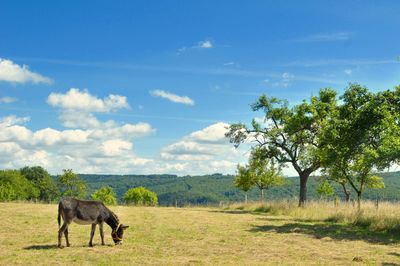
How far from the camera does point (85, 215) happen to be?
17922mm

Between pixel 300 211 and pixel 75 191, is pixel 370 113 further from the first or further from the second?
pixel 75 191

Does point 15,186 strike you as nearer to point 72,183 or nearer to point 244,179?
point 72,183

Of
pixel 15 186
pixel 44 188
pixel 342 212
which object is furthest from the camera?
pixel 44 188

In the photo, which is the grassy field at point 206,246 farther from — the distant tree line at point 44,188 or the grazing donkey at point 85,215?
the distant tree line at point 44,188

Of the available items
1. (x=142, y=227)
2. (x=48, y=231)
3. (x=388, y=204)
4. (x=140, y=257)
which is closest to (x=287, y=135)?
(x=388, y=204)

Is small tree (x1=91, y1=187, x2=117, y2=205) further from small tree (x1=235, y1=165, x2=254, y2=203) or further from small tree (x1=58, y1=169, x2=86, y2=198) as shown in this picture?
small tree (x1=235, y1=165, x2=254, y2=203)

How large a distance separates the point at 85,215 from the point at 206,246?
5.51 metres

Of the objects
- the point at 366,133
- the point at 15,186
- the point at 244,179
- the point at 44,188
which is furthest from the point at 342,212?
the point at 44,188

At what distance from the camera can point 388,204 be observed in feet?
122

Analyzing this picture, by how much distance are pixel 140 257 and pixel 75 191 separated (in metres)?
85.1

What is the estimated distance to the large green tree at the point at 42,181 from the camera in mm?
124875

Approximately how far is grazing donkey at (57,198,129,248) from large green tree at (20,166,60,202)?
110 m

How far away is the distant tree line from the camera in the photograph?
93.3m

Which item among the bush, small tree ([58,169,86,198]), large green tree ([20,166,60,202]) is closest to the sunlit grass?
small tree ([58,169,86,198])
